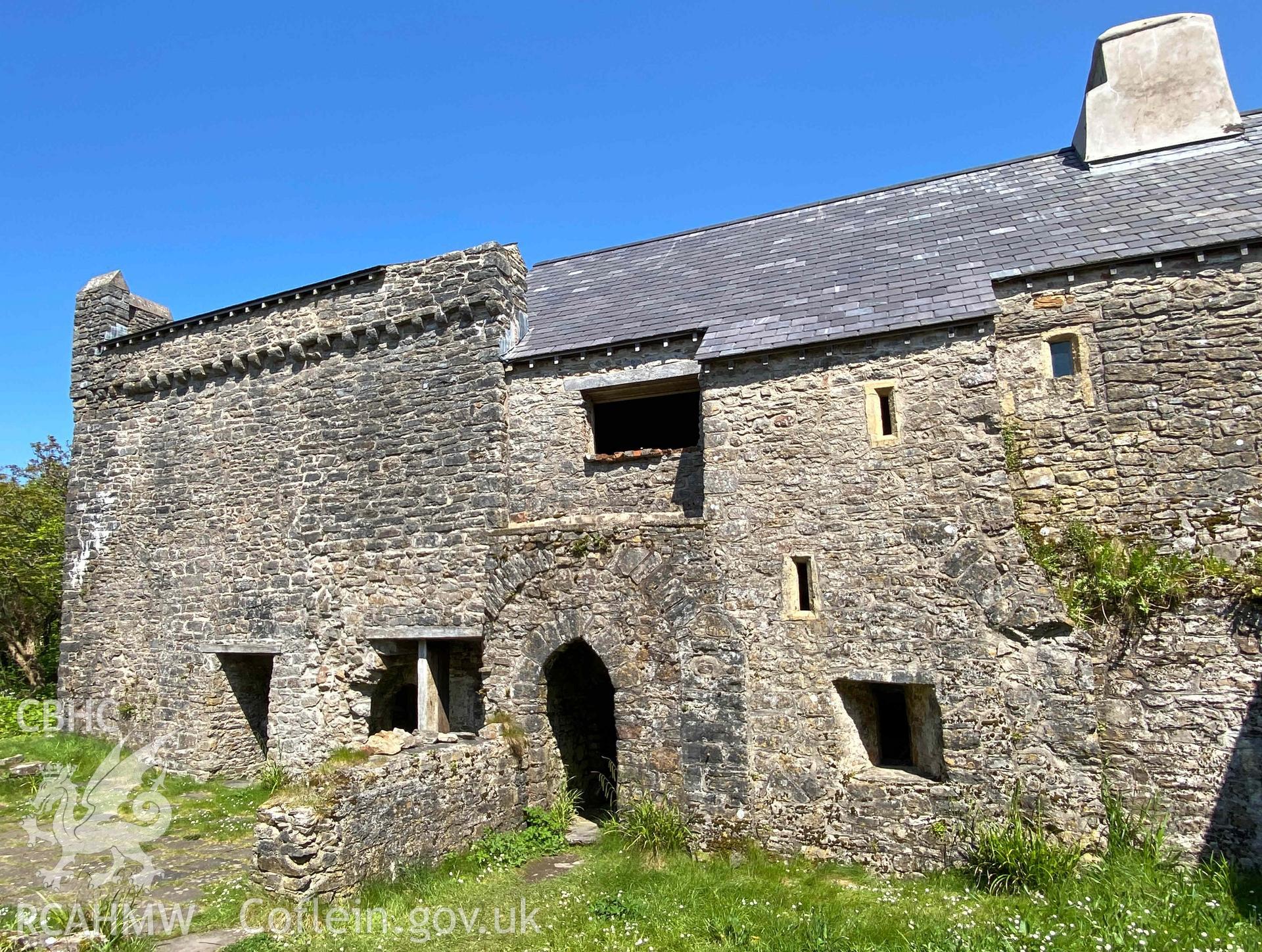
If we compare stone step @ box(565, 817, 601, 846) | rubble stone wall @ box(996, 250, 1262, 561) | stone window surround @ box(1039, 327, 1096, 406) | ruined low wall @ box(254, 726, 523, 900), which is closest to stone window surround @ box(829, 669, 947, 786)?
rubble stone wall @ box(996, 250, 1262, 561)

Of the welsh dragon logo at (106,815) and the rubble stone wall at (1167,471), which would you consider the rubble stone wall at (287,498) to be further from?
the rubble stone wall at (1167,471)

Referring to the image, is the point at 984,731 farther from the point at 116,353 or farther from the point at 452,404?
the point at 116,353

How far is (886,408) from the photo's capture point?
8.57 m

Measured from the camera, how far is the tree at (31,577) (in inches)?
796

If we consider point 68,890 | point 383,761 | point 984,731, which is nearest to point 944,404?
point 984,731

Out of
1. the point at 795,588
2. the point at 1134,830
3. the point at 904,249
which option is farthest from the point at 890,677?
the point at 904,249

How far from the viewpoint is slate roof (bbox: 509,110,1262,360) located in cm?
859

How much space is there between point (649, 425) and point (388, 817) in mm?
7212

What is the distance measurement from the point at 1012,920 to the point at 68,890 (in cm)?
862

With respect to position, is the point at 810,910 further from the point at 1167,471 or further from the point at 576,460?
the point at 576,460

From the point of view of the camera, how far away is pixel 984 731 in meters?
7.50

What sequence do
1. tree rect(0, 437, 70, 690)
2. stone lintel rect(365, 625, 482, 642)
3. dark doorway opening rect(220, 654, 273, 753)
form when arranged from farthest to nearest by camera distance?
1. tree rect(0, 437, 70, 690)
2. dark doorway opening rect(220, 654, 273, 753)
3. stone lintel rect(365, 625, 482, 642)

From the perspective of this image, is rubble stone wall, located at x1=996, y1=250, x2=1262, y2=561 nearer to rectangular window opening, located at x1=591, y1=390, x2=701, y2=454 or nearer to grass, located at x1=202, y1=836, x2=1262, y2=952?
grass, located at x1=202, y1=836, x2=1262, y2=952

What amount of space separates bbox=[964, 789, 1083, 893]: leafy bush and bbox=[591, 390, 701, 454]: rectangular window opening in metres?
6.95
